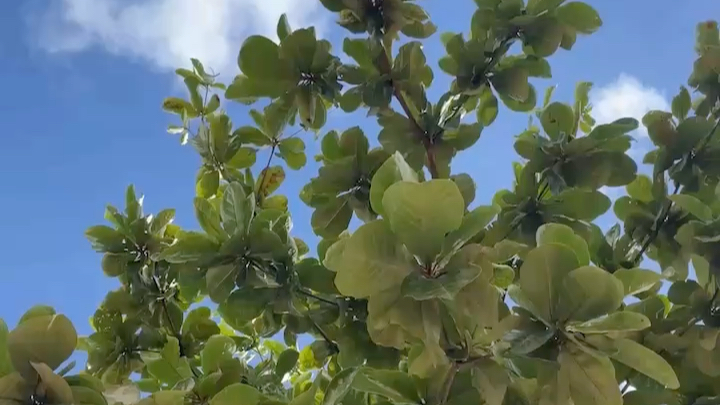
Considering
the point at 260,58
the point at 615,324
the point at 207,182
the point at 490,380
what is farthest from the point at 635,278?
the point at 207,182

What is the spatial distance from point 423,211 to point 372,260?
0.08 meters

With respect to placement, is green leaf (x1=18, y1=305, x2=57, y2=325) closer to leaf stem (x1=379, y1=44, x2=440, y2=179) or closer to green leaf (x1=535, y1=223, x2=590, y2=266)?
green leaf (x1=535, y1=223, x2=590, y2=266)

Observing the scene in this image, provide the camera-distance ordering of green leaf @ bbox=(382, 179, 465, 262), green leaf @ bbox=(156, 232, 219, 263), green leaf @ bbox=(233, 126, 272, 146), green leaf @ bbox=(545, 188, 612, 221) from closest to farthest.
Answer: green leaf @ bbox=(382, 179, 465, 262) → green leaf @ bbox=(156, 232, 219, 263) → green leaf @ bbox=(545, 188, 612, 221) → green leaf @ bbox=(233, 126, 272, 146)

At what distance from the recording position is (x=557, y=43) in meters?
1.65

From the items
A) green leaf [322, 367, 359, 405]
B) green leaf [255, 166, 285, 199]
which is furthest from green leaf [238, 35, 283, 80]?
green leaf [322, 367, 359, 405]

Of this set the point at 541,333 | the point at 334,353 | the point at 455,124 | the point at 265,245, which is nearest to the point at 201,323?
the point at 334,353

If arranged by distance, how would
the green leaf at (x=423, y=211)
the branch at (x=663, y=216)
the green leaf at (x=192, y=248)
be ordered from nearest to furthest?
the green leaf at (x=423, y=211), the green leaf at (x=192, y=248), the branch at (x=663, y=216)

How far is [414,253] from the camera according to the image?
85 centimetres

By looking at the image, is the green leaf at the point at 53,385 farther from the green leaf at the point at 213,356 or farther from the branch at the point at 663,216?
the branch at the point at 663,216

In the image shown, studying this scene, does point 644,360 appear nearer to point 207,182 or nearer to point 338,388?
point 338,388

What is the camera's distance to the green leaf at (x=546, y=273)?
2.88ft

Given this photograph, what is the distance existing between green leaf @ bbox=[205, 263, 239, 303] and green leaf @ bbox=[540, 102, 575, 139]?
0.71 m

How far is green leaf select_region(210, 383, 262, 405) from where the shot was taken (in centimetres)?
113

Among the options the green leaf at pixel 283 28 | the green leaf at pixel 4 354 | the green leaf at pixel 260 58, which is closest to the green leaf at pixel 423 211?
the green leaf at pixel 4 354
